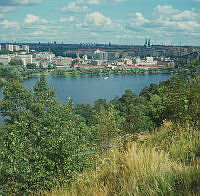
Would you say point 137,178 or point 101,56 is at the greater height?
point 101,56

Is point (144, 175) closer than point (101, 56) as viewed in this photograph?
Yes

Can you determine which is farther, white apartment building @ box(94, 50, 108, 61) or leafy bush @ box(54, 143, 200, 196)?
white apartment building @ box(94, 50, 108, 61)

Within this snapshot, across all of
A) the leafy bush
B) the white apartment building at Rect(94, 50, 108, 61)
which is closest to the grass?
the leafy bush

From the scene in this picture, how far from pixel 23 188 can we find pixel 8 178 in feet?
0.79

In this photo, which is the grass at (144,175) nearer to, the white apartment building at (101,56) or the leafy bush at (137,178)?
the leafy bush at (137,178)

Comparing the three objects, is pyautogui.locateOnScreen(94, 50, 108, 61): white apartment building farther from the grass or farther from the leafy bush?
the leafy bush

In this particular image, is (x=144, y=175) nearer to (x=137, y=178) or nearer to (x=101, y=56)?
(x=137, y=178)

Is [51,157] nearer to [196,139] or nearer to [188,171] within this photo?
[196,139]

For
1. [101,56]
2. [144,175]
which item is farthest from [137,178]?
[101,56]

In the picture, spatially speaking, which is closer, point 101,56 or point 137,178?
point 137,178

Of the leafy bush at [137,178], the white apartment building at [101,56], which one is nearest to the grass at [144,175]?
the leafy bush at [137,178]

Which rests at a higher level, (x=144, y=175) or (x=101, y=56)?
(x=101, y=56)

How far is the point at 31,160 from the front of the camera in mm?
3770

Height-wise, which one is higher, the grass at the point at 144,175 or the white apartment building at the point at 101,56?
the white apartment building at the point at 101,56
